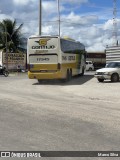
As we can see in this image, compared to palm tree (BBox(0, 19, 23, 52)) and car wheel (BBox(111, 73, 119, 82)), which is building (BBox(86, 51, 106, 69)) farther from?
car wheel (BBox(111, 73, 119, 82))

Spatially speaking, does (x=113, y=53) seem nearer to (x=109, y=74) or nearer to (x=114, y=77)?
(x=114, y=77)

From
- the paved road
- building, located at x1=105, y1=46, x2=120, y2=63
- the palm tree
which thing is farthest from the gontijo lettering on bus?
the palm tree

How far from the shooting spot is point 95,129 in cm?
1020

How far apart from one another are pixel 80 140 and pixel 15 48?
5807 cm

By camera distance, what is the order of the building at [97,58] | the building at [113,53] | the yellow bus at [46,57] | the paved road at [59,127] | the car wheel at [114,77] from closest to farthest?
1. the paved road at [59,127]
2. the yellow bus at [46,57]
3. the car wheel at [114,77]
4. the building at [113,53]
5. the building at [97,58]

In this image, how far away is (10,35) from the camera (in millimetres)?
66188

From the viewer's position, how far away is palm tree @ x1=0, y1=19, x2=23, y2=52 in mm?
65250

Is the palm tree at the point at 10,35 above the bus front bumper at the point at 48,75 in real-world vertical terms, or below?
above

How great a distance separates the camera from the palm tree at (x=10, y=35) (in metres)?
65.2

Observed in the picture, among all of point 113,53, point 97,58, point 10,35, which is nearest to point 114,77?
point 113,53

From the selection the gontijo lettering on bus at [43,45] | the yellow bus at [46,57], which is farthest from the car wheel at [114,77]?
the gontijo lettering on bus at [43,45]

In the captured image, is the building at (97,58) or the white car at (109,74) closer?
the white car at (109,74)

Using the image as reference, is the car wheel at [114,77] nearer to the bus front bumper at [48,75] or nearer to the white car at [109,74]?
the white car at [109,74]

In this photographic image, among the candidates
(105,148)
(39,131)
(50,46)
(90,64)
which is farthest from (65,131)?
(90,64)
